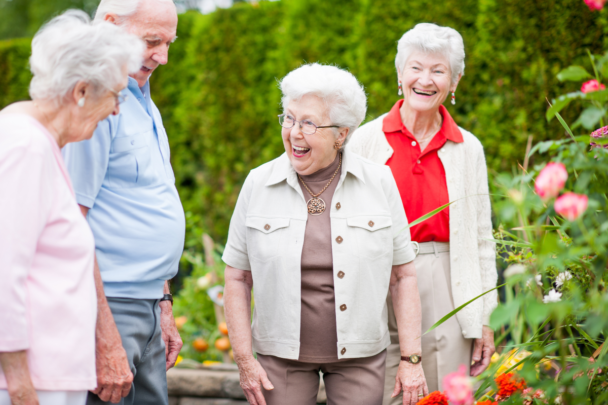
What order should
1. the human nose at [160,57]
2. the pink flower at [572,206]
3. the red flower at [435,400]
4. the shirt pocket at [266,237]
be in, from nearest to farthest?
the pink flower at [572,206] < the red flower at [435,400] < the human nose at [160,57] < the shirt pocket at [266,237]

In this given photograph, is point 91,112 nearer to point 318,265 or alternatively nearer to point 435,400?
point 318,265

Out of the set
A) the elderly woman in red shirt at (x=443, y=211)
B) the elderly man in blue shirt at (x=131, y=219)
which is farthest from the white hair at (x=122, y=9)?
the elderly woman in red shirt at (x=443, y=211)

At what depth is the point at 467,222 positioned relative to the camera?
2295mm

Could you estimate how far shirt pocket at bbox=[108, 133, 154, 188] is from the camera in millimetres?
1659

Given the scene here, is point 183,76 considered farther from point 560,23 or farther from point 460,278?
point 460,278

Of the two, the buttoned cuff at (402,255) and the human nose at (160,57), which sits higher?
the human nose at (160,57)

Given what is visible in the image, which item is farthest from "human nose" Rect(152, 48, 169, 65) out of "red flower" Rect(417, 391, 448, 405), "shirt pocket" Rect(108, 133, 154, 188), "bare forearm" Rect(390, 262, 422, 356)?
"red flower" Rect(417, 391, 448, 405)

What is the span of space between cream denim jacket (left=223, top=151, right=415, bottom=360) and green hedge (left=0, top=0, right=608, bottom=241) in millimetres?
547

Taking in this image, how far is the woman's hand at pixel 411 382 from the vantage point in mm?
1997

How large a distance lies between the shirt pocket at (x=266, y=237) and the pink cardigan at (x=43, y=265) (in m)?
0.66

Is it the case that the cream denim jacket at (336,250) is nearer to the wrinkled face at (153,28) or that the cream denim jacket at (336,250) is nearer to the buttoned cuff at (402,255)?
the buttoned cuff at (402,255)

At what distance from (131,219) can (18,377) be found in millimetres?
554

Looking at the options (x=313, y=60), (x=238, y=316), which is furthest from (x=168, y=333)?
(x=313, y=60)

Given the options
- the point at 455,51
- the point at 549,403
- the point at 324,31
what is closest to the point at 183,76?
the point at 324,31
